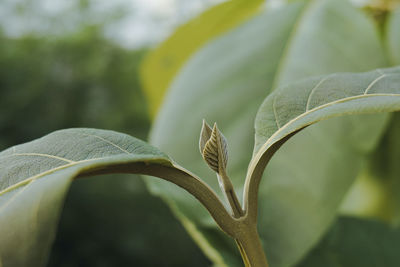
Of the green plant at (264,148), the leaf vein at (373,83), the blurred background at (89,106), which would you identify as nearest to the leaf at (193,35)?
the green plant at (264,148)

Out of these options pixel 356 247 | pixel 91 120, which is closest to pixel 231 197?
pixel 356 247

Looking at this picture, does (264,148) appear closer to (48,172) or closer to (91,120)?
(48,172)

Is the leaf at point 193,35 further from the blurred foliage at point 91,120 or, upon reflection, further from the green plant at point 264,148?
the blurred foliage at point 91,120

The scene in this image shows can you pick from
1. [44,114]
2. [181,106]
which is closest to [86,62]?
[44,114]

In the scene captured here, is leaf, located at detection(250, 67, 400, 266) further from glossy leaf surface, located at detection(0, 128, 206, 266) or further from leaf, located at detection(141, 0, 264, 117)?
leaf, located at detection(141, 0, 264, 117)

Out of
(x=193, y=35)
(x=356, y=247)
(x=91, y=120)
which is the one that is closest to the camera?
(x=356, y=247)
